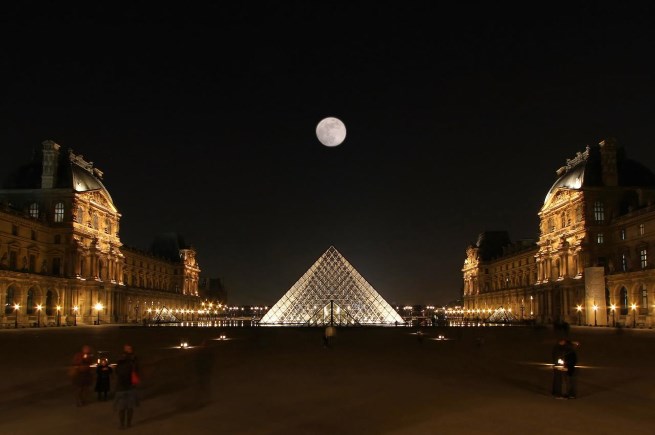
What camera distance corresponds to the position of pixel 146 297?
7494cm

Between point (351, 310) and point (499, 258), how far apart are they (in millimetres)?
35124

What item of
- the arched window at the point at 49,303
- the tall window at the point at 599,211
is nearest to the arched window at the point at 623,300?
the tall window at the point at 599,211

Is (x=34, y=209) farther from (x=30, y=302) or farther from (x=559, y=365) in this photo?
(x=559, y=365)

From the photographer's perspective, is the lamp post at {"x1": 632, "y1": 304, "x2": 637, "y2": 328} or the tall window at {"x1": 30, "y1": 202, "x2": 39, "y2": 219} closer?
the lamp post at {"x1": 632, "y1": 304, "x2": 637, "y2": 328}

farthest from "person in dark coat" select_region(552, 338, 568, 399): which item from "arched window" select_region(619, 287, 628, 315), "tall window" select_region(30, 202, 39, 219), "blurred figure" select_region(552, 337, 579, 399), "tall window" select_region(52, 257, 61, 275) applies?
"tall window" select_region(30, 202, 39, 219)

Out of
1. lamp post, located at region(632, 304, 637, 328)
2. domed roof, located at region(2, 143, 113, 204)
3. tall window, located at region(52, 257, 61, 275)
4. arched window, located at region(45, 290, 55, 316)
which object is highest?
domed roof, located at region(2, 143, 113, 204)

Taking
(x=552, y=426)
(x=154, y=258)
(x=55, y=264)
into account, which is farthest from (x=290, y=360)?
(x=154, y=258)

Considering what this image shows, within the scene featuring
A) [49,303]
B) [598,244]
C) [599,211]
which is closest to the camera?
[49,303]

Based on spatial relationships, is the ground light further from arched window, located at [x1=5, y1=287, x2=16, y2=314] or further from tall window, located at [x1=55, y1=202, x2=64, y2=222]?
tall window, located at [x1=55, y1=202, x2=64, y2=222]

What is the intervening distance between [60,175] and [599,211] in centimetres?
4452

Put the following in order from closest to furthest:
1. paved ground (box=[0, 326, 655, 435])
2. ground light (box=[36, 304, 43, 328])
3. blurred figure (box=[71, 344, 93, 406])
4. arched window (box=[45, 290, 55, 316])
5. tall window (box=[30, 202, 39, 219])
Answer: paved ground (box=[0, 326, 655, 435])
blurred figure (box=[71, 344, 93, 406])
ground light (box=[36, 304, 43, 328])
arched window (box=[45, 290, 55, 316])
tall window (box=[30, 202, 39, 219])

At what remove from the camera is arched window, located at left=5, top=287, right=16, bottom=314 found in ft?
148

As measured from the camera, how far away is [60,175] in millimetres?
56125

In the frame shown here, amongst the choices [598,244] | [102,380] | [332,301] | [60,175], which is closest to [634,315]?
[598,244]
